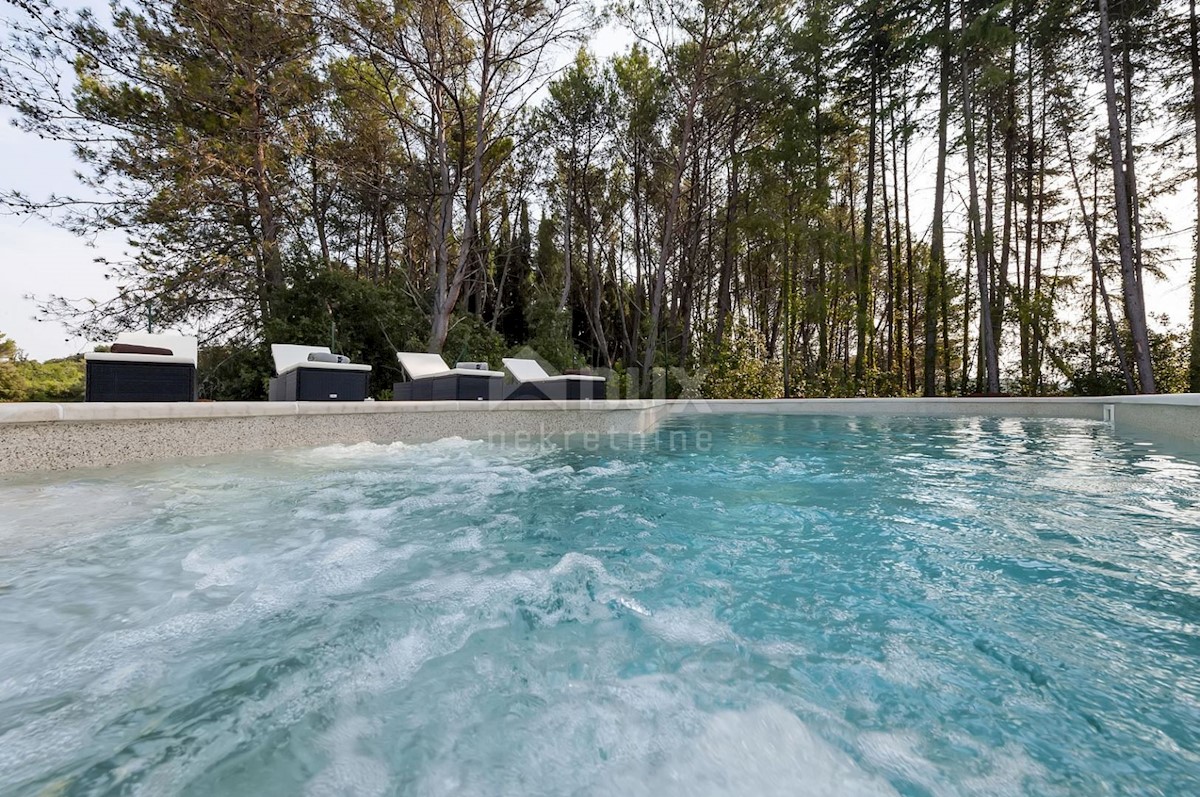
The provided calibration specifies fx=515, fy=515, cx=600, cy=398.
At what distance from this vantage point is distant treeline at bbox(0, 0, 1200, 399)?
8250 mm

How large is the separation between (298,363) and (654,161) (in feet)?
32.2

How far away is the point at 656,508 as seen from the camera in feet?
8.94

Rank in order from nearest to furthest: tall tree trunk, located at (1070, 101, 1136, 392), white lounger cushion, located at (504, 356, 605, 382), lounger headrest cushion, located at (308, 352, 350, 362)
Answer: lounger headrest cushion, located at (308, 352, 350, 362) → white lounger cushion, located at (504, 356, 605, 382) → tall tree trunk, located at (1070, 101, 1136, 392)

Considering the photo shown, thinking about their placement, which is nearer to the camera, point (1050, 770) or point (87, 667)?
point (1050, 770)

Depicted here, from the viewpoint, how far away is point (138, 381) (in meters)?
4.29

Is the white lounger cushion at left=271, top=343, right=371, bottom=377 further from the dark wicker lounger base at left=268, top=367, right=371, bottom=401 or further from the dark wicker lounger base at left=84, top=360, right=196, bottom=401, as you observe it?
the dark wicker lounger base at left=84, top=360, right=196, bottom=401

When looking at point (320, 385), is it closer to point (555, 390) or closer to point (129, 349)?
point (129, 349)

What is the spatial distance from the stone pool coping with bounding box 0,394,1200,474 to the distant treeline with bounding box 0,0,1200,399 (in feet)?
11.6

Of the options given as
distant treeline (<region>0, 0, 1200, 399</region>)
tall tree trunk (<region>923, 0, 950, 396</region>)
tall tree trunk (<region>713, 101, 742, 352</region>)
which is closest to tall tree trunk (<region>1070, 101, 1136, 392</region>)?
distant treeline (<region>0, 0, 1200, 399</region>)

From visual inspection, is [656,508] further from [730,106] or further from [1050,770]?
[730,106]

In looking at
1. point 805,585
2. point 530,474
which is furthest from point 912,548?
point 530,474

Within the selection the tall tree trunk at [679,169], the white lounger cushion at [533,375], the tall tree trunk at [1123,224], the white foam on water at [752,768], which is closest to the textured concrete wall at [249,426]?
the white lounger cushion at [533,375]

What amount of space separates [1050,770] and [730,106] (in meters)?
12.6

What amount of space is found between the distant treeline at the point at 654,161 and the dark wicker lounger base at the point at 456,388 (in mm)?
1997
